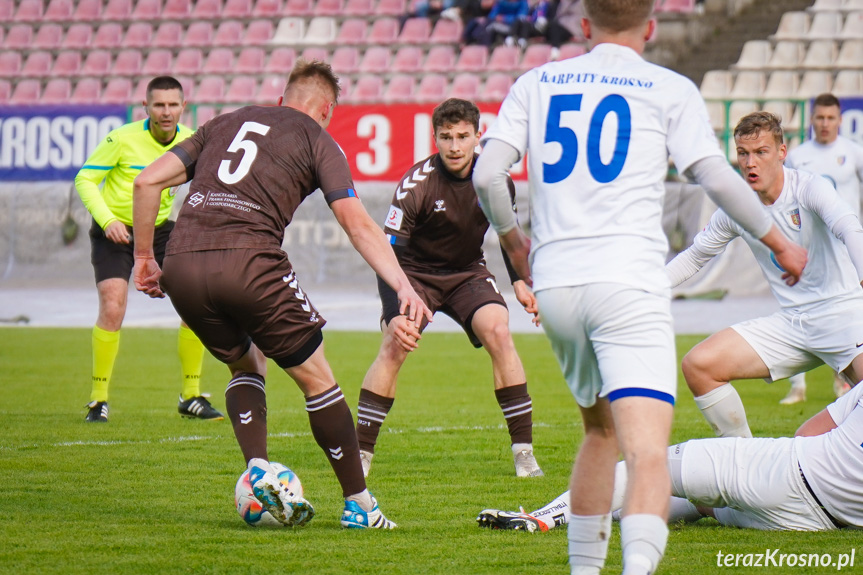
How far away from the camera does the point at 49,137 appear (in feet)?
69.8

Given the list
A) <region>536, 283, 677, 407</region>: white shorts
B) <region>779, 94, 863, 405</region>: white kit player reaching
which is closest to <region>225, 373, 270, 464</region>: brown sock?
<region>536, 283, 677, 407</region>: white shorts

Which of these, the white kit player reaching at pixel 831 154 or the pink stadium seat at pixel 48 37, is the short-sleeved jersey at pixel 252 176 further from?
the pink stadium seat at pixel 48 37

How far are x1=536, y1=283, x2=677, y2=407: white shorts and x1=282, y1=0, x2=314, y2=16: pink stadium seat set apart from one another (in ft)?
74.0

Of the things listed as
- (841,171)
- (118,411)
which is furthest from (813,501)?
(841,171)

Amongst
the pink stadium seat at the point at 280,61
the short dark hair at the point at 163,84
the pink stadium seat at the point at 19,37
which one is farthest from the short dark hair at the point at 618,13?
the pink stadium seat at the point at 19,37

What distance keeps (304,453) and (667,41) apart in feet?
57.3

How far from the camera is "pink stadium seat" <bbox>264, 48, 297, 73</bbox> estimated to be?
24078 mm

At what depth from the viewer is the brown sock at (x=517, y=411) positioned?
21.4 feet

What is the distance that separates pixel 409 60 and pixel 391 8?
6.55ft

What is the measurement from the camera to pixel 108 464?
649 cm

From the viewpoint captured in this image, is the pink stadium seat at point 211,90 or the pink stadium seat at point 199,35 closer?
the pink stadium seat at point 211,90

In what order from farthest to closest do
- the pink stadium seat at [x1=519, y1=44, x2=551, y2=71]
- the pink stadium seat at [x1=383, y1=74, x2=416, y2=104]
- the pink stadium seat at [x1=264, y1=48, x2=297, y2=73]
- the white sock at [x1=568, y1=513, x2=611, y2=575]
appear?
the pink stadium seat at [x1=264, y1=48, x2=297, y2=73]
the pink stadium seat at [x1=383, y1=74, x2=416, y2=104]
the pink stadium seat at [x1=519, y1=44, x2=551, y2=71]
the white sock at [x1=568, y1=513, x2=611, y2=575]

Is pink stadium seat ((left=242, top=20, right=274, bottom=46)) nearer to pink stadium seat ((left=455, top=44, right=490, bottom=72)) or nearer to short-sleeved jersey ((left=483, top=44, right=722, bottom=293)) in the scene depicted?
pink stadium seat ((left=455, top=44, right=490, bottom=72))

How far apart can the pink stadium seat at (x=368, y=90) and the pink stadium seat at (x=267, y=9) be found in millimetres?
3676
